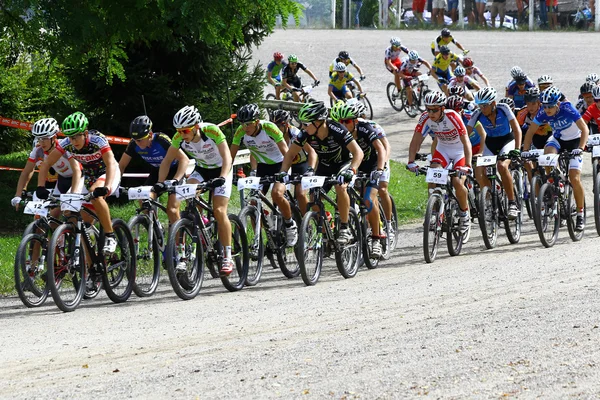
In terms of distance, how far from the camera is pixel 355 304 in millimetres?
10945

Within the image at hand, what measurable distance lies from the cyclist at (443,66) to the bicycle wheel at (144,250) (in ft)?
56.9

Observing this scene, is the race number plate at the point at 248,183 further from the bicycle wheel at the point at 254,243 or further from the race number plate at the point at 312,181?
the race number plate at the point at 312,181

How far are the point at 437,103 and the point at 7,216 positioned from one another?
7.09 meters

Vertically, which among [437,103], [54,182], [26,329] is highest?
[437,103]

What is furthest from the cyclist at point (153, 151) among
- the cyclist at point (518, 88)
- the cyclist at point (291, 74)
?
the cyclist at point (291, 74)

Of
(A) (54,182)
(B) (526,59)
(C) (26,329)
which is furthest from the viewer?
(B) (526,59)

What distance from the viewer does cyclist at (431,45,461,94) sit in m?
28.5

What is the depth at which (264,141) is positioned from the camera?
1319 centimetres

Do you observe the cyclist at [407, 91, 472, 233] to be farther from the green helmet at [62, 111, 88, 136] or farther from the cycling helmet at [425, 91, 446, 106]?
the green helmet at [62, 111, 88, 136]

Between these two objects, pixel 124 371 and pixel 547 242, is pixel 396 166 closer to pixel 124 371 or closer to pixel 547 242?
pixel 547 242

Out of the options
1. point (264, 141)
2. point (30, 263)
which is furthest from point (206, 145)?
point (30, 263)

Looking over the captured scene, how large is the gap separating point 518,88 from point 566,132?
5332mm

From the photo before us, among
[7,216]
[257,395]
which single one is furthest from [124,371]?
[7,216]

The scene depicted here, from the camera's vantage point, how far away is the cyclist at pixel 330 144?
12.5 m
